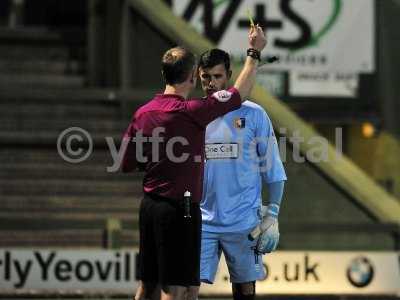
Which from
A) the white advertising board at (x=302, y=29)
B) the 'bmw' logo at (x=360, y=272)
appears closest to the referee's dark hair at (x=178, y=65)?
the 'bmw' logo at (x=360, y=272)

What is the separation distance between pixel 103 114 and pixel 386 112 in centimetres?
661

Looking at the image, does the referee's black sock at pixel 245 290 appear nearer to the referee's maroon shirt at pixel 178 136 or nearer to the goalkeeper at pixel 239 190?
the goalkeeper at pixel 239 190

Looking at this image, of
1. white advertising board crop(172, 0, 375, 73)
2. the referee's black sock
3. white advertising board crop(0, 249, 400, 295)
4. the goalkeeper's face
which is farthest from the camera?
white advertising board crop(172, 0, 375, 73)

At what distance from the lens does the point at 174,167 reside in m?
6.42

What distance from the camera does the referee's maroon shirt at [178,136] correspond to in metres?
6.34

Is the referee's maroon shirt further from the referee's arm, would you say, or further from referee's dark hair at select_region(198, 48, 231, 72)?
referee's dark hair at select_region(198, 48, 231, 72)

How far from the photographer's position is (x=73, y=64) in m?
14.7

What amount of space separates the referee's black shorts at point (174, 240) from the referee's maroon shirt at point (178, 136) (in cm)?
8

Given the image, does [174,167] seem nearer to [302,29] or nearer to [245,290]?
[245,290]

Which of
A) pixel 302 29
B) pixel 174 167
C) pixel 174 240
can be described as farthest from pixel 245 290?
pixel 302 29

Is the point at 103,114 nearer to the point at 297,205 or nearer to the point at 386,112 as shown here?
the point at 297,205

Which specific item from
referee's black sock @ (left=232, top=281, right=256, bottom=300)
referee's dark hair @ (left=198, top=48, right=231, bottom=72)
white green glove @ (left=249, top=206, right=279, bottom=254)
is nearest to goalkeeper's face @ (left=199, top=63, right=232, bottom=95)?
referee's dark hair @ (left=198, top=48, right=231, bottom=72)

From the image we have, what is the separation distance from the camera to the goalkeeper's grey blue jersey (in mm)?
7238

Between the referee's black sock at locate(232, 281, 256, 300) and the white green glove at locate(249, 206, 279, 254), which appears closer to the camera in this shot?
the white green glove at locate(249, 206, 279, 254)
